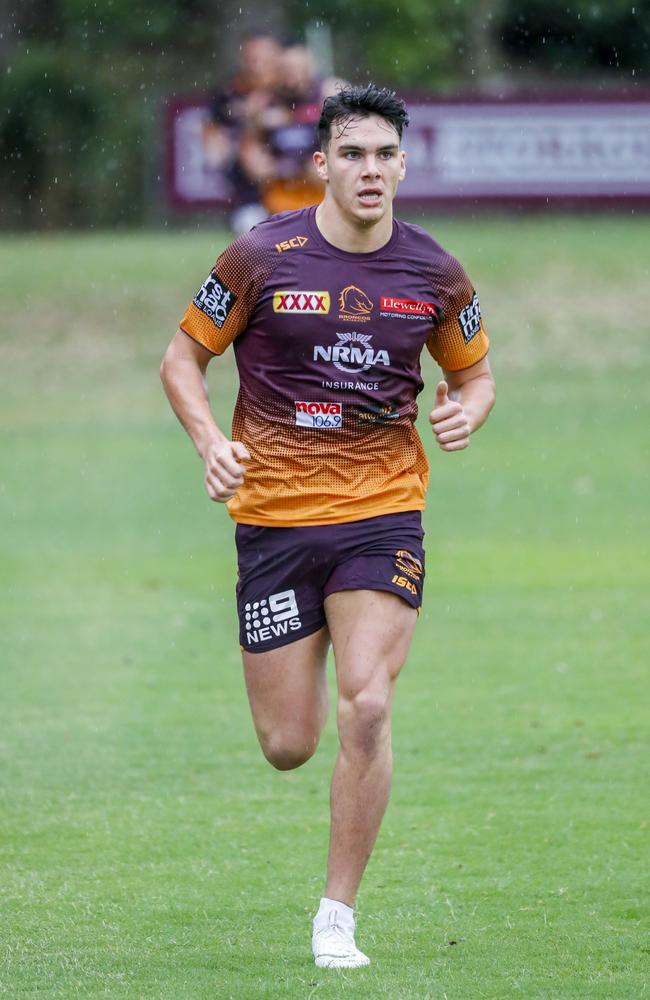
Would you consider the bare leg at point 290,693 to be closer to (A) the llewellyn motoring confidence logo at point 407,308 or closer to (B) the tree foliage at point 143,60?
(A) the llewellyn motoring confidence logo at point 407,308

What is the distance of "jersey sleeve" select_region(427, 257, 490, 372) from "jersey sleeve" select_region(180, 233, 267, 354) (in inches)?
24.1

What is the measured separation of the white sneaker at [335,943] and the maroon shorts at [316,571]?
0.90 meters

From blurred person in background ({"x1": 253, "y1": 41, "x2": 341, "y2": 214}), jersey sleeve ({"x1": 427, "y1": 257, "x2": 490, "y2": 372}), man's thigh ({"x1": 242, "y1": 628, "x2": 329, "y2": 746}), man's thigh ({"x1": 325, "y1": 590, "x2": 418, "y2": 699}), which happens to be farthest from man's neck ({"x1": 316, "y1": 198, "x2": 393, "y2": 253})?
blurred person in background ({"x1": 253, "y1": 41, "x2": 341, "y2": 214})

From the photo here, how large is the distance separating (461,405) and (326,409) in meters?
0.48

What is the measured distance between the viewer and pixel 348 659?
562 cm

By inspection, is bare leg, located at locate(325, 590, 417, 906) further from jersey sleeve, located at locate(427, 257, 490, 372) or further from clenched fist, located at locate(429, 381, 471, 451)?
jersey sleeve, located at locate(427, 257, 490, 372)

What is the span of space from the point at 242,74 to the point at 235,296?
14946 millimetres

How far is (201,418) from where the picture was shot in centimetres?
587

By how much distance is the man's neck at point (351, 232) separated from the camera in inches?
233

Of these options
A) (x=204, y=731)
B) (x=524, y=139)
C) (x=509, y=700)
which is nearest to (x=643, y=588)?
(x=509, y=700)

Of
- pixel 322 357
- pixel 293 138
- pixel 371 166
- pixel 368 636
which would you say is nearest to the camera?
pixel 368 636

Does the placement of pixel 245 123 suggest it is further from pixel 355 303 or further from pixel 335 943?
pixel 335 943

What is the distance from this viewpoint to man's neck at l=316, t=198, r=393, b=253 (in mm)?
5910

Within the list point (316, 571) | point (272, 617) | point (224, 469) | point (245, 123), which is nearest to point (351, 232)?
point (224, 469)
